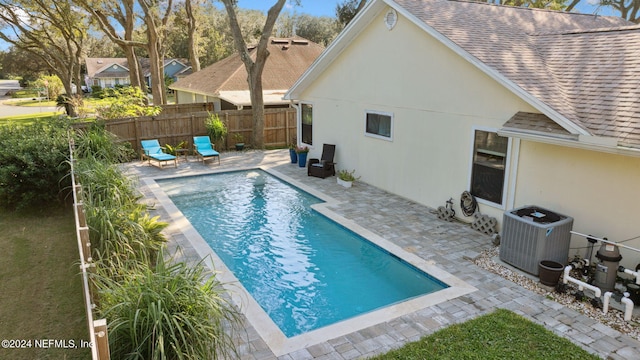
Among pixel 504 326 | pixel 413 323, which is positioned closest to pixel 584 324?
pixel 504 326

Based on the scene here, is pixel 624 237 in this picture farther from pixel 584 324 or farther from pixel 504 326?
pixel 504 326

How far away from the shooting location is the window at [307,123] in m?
16.5

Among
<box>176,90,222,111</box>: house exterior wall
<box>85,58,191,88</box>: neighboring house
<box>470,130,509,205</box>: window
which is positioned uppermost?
<box>85,58,191,88</box>: neighboring house

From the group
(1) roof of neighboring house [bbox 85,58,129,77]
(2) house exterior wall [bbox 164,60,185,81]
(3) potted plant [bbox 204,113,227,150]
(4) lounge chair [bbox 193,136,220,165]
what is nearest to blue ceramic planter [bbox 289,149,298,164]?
(4) lounge chair [bbox 193,136,220,165]

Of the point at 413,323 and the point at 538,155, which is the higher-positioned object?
the point at 538,155

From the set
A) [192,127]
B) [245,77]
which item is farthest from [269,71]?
[192,127]

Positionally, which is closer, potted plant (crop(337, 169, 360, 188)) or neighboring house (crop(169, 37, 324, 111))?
potted plant (crop(337, 169, 360, 188))

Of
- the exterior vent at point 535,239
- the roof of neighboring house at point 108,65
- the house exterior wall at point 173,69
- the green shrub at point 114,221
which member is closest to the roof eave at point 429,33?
the exterior vent at point 535,239

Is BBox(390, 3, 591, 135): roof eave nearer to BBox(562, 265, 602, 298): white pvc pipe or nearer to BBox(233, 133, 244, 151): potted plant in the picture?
BBox(562, 265, 602, 298): white pvc pipe

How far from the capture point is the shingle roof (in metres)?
7.29

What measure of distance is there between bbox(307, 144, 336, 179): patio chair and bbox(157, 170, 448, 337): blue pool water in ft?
5.67

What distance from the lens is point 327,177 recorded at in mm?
14703

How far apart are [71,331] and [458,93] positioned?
8.62m

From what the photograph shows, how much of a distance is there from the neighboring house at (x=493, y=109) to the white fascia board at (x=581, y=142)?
17 millimetres
